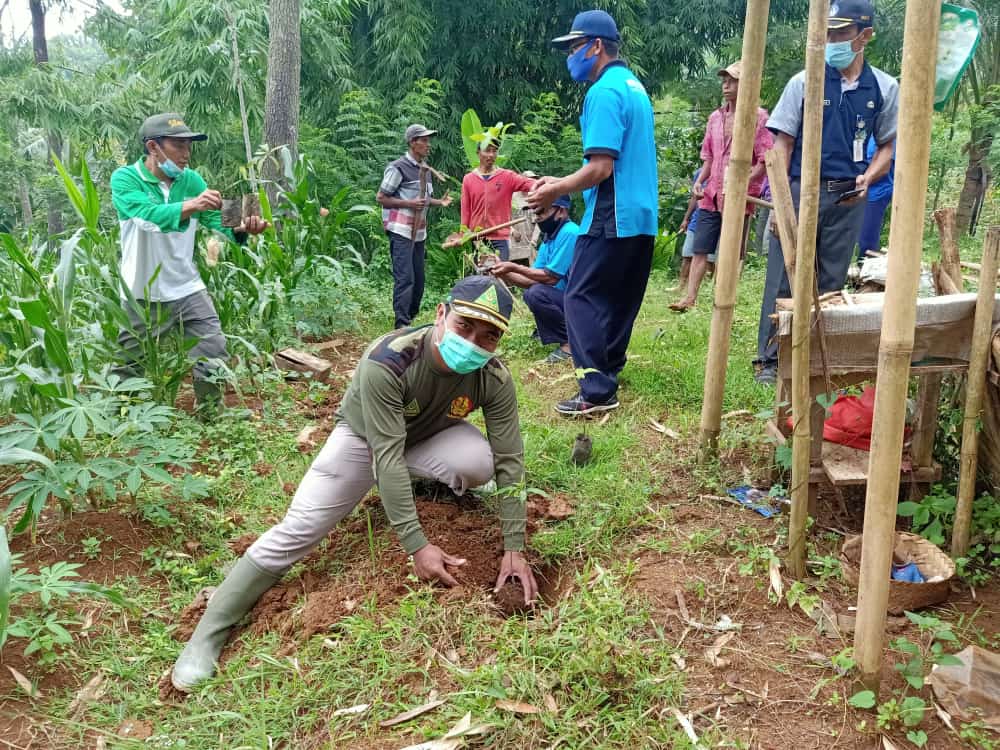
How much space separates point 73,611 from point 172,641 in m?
0.42

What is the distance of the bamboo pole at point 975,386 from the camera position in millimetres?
2436

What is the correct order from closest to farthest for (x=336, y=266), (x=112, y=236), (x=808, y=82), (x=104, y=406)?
1. (x=808, y=82)
2. (x=104, y=406)
3. (x=112, y=236)
4. (x=336, y=266)

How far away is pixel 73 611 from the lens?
2.95 metres

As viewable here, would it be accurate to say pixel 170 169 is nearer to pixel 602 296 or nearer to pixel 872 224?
pixel 602 296

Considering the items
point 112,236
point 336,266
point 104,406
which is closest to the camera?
point 104,406

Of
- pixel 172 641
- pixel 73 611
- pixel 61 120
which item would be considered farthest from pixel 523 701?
pixel 61 120

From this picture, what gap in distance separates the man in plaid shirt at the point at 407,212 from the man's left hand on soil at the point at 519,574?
4.44 metres

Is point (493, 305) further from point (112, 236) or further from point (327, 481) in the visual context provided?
point (112, 236)

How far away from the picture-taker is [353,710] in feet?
7.74

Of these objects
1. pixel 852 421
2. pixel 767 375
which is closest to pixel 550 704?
pixel 852 421

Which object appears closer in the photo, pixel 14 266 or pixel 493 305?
pixel 493 305

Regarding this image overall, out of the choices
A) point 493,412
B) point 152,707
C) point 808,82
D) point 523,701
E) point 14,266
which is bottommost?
point 152,707

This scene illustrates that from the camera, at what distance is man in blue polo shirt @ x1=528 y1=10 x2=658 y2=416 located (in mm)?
3971

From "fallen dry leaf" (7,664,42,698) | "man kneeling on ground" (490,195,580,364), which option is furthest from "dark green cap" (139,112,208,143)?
"fallen dry leaf" (7,664,42,698)
